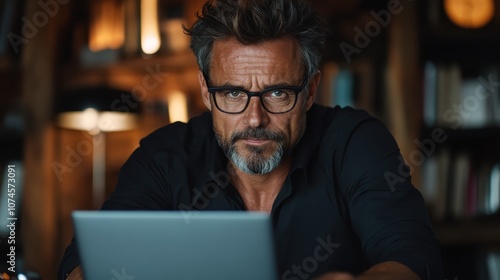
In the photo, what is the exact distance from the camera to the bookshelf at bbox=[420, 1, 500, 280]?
3.14 metres

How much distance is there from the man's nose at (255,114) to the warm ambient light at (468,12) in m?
1.73

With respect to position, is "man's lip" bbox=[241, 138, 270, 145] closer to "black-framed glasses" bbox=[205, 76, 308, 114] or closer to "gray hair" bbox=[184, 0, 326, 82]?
"black-framed glasses" bbox=[205, 76, 308, 114]

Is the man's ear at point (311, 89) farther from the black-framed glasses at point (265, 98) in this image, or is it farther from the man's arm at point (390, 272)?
the man's arm at point (390, 272)

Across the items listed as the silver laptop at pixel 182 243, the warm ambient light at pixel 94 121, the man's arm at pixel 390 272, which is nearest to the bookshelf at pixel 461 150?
the warm ambient light at pixel 94 121

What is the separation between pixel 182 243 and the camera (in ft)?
3.95

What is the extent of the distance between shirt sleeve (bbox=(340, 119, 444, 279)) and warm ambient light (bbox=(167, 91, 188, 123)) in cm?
160

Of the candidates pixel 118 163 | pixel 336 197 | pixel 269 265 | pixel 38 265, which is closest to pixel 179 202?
pixel 336 197

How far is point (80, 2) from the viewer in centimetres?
333

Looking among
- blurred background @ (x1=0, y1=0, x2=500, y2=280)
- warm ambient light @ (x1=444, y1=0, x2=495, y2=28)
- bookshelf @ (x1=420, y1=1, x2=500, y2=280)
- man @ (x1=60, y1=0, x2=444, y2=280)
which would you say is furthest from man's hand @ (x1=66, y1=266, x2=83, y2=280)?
warm ambient light @ (x1=444, y1=0, x2=495, y2=28)

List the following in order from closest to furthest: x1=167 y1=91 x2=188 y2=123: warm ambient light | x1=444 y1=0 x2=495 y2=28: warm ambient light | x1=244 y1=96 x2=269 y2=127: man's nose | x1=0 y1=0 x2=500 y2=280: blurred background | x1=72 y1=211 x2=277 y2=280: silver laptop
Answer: x1=72 y1=211 x2=277 y2=280: silver laptop
x1=244 y1=96 x2=269 y2=127: man's nose
x1=0 y1=0 x2=500 y2=280: blurred background
x1=444 y1=0 x2=495 y2=28: warm ambient light
x1=167 y1=91 x2=188 y2=123: warm ambient light

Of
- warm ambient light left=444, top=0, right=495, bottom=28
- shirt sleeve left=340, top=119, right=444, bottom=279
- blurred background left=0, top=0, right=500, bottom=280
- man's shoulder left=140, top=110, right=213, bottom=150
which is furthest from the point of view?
warm ambient light left=444, top=0, right=495, bottom=28

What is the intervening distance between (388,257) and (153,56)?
194 centimetres

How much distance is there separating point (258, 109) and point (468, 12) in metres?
1.80

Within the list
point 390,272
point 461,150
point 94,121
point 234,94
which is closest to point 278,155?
point 234,94
